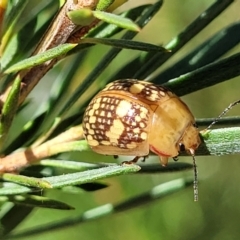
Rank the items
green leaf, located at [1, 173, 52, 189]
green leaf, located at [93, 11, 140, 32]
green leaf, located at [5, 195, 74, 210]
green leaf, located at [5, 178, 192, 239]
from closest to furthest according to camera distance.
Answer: green leaf, located at [93, 11, 140, 32]
green leaf, located at [1, 173, 52, 189]
green leaf, located at [5, 195, 74, 210]
green leaf, located at [5, 178, 192, 239]

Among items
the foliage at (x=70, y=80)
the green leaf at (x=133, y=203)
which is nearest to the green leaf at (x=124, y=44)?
the foliage at (x=70, y=80)

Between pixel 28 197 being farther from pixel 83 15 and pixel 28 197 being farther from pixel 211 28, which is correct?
pixel 211 28

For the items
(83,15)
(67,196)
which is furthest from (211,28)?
(83,15)

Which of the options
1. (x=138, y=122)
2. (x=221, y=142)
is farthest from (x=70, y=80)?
(x=221, y=142)

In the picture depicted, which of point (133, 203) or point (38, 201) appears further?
point (133, 203)

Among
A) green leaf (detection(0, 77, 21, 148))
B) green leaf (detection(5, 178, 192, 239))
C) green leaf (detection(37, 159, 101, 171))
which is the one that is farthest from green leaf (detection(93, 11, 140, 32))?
green leaf (detection(5, 178, 192, 239))

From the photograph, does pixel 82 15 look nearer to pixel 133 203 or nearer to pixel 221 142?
pixel 221 142

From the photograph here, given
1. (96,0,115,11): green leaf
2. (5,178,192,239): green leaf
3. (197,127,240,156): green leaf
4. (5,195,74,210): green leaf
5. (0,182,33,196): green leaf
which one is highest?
(96,0,115,11): green leaf

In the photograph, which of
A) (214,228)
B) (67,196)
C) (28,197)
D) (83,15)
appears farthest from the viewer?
(214,228)

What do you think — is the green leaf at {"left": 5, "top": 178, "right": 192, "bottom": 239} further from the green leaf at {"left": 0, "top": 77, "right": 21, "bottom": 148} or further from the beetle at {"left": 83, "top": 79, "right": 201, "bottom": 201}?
the green leaf at {"left": 0, "top": 77, "right": 21, "bottom": 148}
